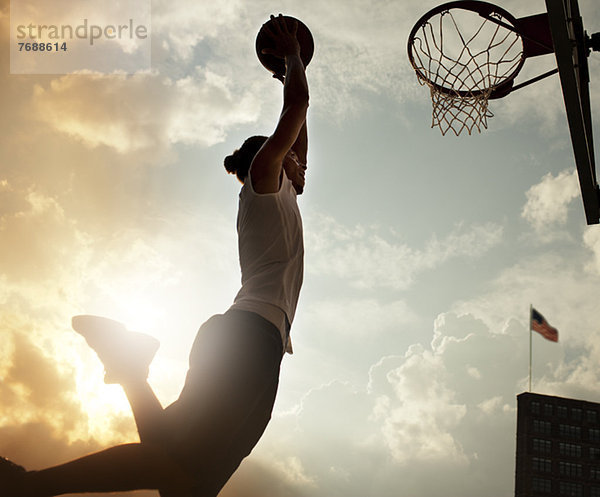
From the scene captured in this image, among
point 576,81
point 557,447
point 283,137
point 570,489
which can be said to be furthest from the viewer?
point 557,447

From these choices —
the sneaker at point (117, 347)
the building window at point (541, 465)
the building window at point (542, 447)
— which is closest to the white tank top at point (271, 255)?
the sneaker at point (117, 347)

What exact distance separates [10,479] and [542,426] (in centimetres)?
7462

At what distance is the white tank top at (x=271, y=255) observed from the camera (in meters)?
2.80

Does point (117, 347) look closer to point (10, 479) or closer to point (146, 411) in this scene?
point (146, 411)

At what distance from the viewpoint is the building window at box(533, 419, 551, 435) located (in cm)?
6612

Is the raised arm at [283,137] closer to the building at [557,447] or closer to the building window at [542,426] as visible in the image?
the building at [557,447]

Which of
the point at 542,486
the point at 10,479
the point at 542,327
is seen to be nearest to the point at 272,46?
the point at 10,479

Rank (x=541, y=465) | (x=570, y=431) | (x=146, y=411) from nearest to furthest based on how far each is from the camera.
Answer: (x=146, y=411) → (x=541, y=465) → (x=570, y=431)

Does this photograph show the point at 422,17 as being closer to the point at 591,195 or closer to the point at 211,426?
the point at 591,195

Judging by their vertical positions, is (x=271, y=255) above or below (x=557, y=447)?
below

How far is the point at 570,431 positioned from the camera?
66.5 meters

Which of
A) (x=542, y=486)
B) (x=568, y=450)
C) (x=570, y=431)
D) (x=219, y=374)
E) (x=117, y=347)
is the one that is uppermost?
(x=570, y=431)

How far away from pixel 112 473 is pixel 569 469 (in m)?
75.3

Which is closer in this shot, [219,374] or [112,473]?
[112,473]
